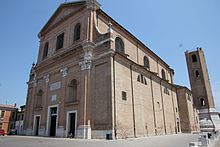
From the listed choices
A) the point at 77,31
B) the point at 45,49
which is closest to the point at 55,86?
the point at 77,31

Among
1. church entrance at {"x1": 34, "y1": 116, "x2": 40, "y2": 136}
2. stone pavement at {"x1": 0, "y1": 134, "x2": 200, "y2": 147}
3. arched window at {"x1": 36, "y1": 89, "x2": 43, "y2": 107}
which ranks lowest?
stone pavement at {"x1": 0, "y1": 134, "x2": 200, "y2": 147}

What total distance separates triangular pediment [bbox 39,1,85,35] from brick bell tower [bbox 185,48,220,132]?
2916cm

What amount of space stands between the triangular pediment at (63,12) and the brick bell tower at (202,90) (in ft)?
95.7

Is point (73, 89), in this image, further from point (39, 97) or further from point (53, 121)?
point (39, 97)

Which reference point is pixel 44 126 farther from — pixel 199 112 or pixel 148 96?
pixel 199 112

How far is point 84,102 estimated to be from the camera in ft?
49.1

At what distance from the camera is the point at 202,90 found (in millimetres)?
36125

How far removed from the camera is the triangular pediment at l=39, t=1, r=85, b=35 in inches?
785

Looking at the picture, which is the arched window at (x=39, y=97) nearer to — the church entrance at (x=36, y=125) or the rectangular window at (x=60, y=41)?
the church entrance at (x=36, y=125)

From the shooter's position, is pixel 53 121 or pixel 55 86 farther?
pixel 55 86

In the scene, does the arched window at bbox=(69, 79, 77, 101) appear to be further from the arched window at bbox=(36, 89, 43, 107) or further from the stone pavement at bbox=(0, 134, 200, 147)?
the stone pavement at bbox=(0, 134, 200, 147)

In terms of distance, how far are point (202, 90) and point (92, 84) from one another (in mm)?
29163

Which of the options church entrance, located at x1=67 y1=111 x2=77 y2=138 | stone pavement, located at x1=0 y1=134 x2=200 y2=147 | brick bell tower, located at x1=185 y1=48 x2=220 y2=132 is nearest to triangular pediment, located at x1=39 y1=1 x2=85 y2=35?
church entrance, located at x1=67 y1=111 x2=77 y2=138

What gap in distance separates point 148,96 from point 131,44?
21.6ft
